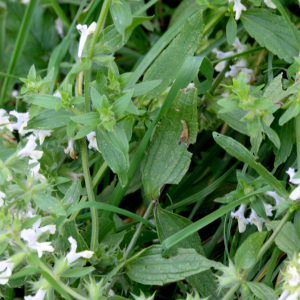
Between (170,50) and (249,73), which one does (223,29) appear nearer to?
(249,73)

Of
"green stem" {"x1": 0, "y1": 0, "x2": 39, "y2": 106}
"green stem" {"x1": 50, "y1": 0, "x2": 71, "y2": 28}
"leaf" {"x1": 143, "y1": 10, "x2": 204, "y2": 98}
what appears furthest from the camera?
"green stem" {"x1": 50, "y1": 0, "x2": 71, "y2": 28}

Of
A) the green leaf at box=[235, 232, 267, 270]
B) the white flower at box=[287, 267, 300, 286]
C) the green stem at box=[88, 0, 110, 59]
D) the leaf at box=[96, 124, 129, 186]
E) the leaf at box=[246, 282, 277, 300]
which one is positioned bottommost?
the leaf at box=[246, 282, 277, 300]

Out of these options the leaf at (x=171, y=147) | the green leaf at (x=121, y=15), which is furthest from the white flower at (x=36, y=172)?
the green leaf at (x=121, y=15)

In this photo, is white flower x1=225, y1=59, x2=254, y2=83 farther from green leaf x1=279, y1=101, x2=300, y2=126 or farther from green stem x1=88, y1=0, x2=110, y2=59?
green stem x1=88, y1=0, x2=110, y2=59

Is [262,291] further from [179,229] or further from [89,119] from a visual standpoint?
[89,119]

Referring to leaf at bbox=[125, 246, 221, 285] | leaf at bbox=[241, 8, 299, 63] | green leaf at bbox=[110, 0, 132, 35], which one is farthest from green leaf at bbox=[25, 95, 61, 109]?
leaf at bbox=[241, 8, 299, 63]

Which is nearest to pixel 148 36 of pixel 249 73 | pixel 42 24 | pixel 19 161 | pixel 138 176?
pixel 42 24

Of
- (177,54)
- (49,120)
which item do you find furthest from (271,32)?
(49,120)

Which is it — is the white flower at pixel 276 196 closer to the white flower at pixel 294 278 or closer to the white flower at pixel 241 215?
the white flower at pixel 241 215
